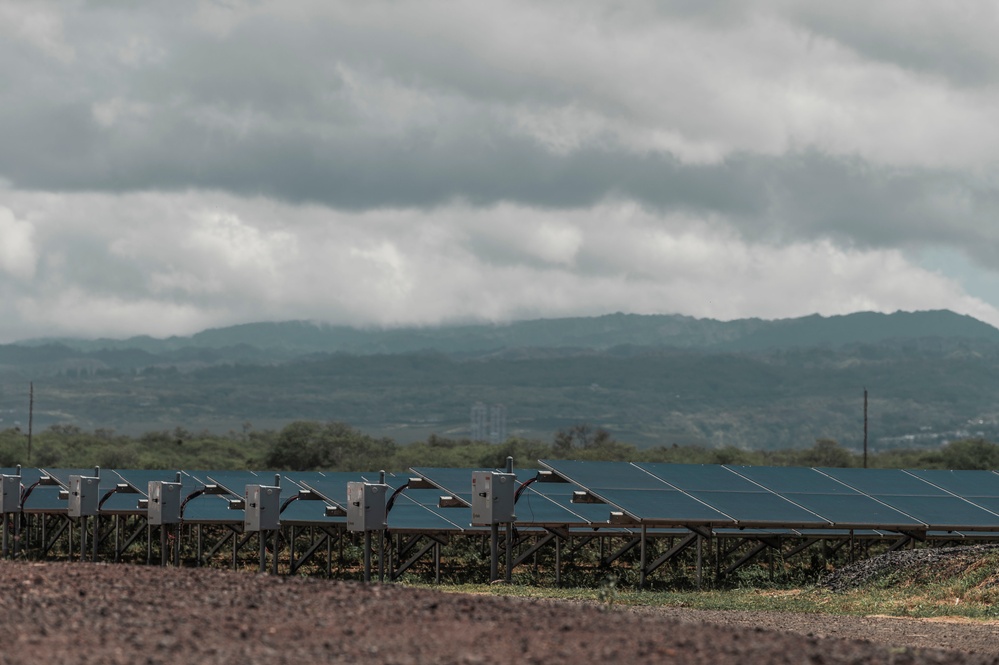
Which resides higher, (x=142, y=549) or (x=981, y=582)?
(x=981, y=582)

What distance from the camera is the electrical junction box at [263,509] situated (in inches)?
1141

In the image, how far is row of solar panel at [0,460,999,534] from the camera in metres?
26.7

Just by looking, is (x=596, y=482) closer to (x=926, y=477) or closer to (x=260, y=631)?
(x=926, y=477)

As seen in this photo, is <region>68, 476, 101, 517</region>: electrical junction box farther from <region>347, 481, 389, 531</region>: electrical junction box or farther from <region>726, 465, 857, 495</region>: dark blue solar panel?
<region>726, 465, 857, 495</region>: dark blue solar panel

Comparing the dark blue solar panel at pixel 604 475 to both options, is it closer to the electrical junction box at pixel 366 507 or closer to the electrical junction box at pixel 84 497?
the electrical junction box at pixel 366 507

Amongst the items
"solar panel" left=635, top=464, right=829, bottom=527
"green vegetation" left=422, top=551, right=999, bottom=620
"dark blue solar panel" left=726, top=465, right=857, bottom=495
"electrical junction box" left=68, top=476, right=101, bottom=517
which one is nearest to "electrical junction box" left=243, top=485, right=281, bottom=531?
"green vegetation" left=422, top=551, right=999, bottom=620

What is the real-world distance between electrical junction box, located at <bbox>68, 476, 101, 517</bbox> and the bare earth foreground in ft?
57.9

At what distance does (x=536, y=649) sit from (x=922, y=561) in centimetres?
1602

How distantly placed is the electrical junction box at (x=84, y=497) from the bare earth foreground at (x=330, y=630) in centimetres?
1765

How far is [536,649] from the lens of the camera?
12289mm

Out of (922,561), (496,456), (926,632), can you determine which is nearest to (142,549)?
(922,561)

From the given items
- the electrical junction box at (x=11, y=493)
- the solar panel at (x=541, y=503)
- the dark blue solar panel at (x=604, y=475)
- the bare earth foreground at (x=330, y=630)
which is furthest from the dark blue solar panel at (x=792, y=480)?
the electrical junction box at (x=11, y=493)

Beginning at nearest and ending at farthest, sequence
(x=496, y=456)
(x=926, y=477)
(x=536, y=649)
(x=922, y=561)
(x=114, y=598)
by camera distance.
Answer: (x=536, y=649) → (x=114, y=598) → (x=922, y=561) → (x=926, y=477) → (x=496, y=456)

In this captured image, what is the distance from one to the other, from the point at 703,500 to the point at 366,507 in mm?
6894
